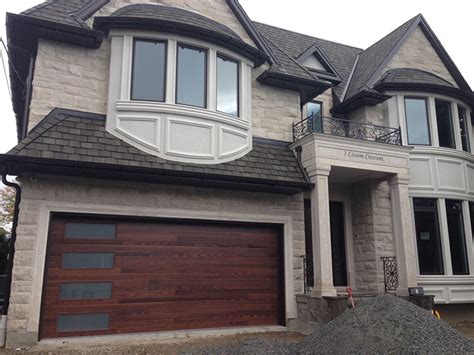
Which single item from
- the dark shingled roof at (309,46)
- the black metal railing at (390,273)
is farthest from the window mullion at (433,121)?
the black metal railing at (390,273)

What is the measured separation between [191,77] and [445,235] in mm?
8020

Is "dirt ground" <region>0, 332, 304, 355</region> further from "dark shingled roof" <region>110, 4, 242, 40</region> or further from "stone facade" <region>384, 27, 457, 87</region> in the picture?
"stone facade" <region>384, 27, 457, 87</region>

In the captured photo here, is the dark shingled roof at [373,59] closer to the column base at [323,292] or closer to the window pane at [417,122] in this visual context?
the window pane at [417,122]

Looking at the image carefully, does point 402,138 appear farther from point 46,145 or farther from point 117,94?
point 46,145

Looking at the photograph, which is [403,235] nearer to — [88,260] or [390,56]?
[390,56]

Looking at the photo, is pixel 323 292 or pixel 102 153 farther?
pixel 323 292

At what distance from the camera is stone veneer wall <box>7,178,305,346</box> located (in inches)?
288

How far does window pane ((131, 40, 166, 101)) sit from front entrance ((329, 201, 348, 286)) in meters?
6.06

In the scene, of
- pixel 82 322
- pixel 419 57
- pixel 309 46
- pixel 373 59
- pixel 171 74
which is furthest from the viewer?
pixel 309 46

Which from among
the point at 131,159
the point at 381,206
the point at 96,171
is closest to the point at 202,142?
the point at 131,159

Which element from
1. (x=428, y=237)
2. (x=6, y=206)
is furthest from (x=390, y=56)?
(x=6, y=206)

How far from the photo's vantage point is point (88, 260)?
805 cm

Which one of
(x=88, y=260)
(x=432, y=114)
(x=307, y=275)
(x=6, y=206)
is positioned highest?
(x=6, y=206)

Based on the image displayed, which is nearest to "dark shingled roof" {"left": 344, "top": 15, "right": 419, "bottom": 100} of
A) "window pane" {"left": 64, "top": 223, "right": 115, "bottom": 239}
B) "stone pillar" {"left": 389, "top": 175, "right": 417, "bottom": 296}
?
"stone pillar" {"left": 389, "top": 175, "right": 417, "bottom": 296}
